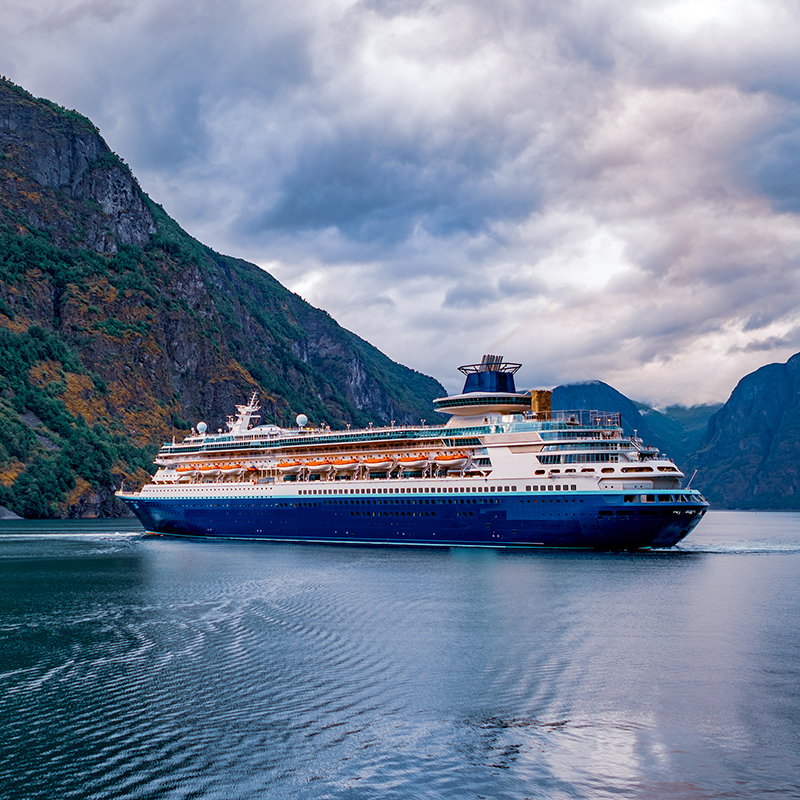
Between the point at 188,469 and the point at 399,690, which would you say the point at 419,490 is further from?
the point at 399,690

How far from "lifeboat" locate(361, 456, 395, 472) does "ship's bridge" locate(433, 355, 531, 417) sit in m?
7.19

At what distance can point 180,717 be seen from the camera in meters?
20.7

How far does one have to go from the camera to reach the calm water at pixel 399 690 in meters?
17.4

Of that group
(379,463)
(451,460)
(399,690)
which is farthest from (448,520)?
(399,690)

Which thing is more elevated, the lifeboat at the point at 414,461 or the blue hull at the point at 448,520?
the lifeboat at the point at 414,461

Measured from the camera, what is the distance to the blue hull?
2371 inches

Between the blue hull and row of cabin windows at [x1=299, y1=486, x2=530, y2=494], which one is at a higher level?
row of cabin windows at [x1=299, y1=486, x2=530, y2=494]

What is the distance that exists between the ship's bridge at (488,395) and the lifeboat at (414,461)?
16.6ft

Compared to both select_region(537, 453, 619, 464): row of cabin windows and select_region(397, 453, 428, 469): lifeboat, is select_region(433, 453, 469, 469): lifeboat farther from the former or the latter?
select_region(537, 453, 619, 464): row of cabin windows

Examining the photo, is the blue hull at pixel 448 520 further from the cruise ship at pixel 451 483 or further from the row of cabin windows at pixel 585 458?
the row of cabin windows at pixel 585 458

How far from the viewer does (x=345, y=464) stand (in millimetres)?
77250

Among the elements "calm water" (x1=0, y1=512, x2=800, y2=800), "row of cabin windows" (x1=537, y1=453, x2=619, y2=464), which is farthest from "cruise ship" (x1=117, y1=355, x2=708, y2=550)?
"calm water" (x1=0, y1=512, x2=800, y2=800)

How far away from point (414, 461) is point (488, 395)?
936cm

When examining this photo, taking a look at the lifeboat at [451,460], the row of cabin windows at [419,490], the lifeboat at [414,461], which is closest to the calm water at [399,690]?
the row of cabin windows at [419,490]
